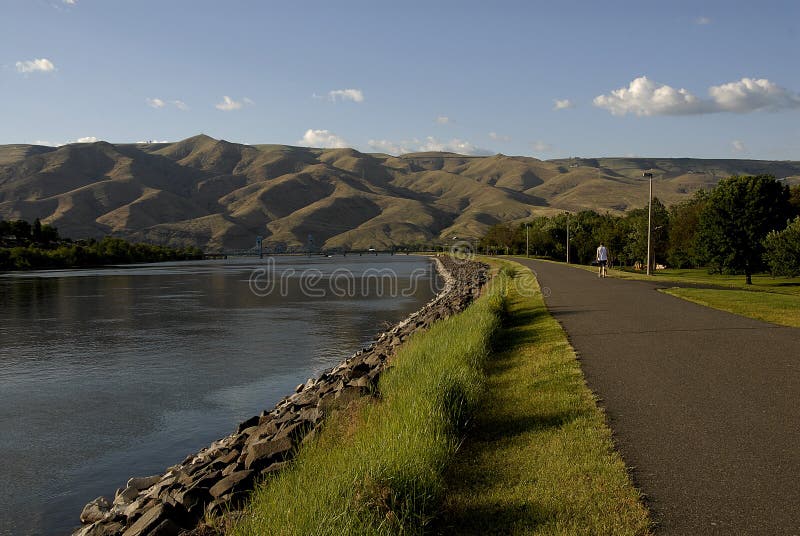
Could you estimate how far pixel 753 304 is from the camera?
20.8 metres

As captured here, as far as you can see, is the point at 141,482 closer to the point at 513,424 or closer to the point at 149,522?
the point at 149,522

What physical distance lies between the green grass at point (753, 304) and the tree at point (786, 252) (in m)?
21.1

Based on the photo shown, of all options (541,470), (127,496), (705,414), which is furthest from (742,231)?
(127,496)

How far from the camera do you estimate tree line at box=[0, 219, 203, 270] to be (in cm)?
10644

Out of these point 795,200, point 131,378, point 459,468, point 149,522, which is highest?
point 795,200

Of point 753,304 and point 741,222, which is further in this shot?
point 741,222

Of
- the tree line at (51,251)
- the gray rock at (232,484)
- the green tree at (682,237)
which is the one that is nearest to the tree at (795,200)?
the green tree at (682,237)

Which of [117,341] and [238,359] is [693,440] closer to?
[238,359]

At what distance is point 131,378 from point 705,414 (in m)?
17.8

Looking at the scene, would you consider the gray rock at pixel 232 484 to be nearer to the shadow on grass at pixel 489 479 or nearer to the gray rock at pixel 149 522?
the gray rock at pixel 149 522

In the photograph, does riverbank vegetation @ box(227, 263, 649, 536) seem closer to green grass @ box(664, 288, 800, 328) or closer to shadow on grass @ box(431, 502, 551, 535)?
shadow on grass @ box(431, 502, 551, 535)

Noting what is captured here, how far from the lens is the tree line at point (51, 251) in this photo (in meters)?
106

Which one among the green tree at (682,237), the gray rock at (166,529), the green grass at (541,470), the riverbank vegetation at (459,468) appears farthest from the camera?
the green tree at (682,237)

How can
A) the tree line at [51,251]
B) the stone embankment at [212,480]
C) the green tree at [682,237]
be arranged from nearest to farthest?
the stone embankment at [212,480] < the green tree at [682,237] < the tree line at [51,251]
